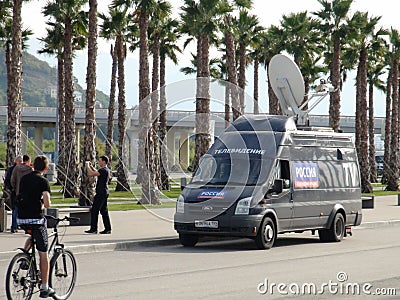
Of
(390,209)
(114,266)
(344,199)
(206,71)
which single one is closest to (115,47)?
(206,71)

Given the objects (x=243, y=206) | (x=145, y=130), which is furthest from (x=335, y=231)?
(x=145, y=130)

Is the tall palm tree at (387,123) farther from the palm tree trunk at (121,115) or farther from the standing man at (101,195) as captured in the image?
the standing man at (101,195)

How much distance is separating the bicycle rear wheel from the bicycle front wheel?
39 cm

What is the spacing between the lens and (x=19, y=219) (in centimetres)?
1066

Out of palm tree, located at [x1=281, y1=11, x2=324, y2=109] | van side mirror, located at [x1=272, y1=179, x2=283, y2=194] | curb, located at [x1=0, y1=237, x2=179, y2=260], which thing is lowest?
curb, located at [x1=0, y1=237, x2=179, y2=260]

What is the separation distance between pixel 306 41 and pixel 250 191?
130 ft

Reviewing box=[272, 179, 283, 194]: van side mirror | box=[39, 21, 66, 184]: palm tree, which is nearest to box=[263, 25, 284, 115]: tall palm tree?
box=[39, 21, 66, 184]: palm tree

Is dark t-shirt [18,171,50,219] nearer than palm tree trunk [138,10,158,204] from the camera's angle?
Yes

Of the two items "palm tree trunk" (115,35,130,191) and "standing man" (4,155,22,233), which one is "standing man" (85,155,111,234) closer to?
"standing man" (4,155,22,233)

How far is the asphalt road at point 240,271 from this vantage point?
469 inches

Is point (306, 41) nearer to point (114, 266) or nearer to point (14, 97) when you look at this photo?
point (14, 97)

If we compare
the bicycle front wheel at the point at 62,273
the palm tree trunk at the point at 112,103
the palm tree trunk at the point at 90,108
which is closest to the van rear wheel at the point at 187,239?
the bicycle front wheel at the point at 62,273

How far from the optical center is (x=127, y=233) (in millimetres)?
21344

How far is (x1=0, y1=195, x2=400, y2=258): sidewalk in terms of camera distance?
18.0m
